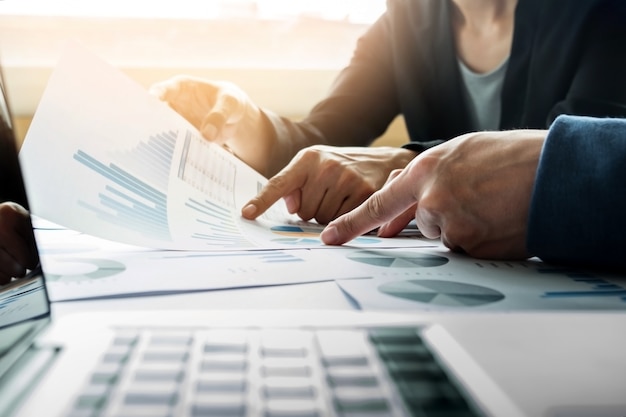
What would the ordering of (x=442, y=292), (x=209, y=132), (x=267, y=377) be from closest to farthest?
(x=267, y=377), (x=442, y=292), (x=209, y=132)

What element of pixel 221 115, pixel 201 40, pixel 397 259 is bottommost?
pixel 397 259

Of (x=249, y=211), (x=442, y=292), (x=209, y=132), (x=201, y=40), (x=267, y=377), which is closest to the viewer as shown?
(x=267, y=377)

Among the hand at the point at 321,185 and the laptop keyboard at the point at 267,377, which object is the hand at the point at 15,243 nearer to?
the laptop keyboard at the point at 267,377

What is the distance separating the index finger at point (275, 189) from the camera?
59cm

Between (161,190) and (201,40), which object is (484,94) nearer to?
(161,190)

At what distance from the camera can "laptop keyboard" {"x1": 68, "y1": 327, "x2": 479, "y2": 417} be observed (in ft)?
0.63

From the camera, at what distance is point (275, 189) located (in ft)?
2.04

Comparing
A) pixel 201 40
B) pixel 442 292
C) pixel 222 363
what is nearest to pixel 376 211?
pixel 442 292

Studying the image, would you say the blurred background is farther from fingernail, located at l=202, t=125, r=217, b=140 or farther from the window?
fingernail, located at l=202, t=125, r=217, b=140

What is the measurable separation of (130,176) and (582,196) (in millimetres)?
387

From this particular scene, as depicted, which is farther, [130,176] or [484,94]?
[484,94]

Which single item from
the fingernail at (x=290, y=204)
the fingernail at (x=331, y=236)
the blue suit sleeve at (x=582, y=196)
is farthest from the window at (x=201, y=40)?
the blue suit sleeve at (x=582, y=196)

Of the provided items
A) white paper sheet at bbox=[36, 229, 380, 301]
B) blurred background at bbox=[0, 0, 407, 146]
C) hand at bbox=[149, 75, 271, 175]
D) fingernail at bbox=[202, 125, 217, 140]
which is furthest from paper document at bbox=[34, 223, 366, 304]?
blurred background at bbox=[0, 0, 407, 146]

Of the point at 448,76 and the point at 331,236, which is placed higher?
the point at 448,76
